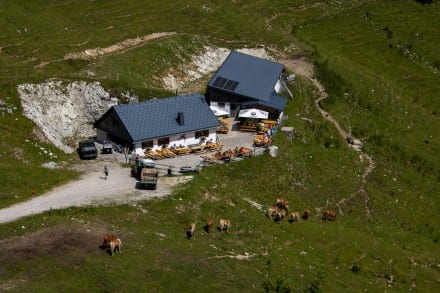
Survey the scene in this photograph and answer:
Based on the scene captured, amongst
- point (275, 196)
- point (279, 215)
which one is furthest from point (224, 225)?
point (275, 196)

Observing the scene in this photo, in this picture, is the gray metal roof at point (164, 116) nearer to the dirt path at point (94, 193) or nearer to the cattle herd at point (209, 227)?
the dirt path at point (94, 193)

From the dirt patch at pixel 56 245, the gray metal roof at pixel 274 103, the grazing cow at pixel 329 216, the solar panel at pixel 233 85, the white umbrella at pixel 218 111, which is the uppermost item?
the solar panel at pixel 233 85

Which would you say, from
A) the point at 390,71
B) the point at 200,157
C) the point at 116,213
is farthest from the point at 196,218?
the point at 390,71

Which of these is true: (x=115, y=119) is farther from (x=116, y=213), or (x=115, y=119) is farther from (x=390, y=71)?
(x=390, y=71)

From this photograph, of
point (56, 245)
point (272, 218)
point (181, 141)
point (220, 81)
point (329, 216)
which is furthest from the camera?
point (220, 81)

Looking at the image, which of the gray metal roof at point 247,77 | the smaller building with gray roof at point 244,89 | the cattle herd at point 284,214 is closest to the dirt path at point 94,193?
the cattle herd at point 284,214

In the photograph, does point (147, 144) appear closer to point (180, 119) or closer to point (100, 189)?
point (180, 119)
